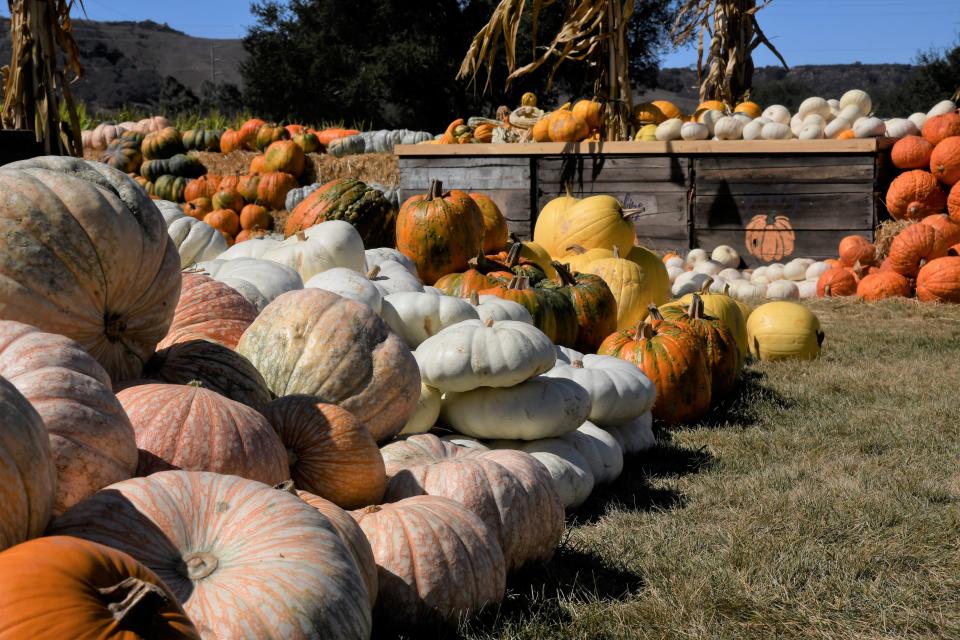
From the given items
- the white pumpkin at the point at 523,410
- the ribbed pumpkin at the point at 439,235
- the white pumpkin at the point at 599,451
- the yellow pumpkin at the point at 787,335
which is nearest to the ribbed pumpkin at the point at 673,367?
the white pumpkin at the point at 599,451

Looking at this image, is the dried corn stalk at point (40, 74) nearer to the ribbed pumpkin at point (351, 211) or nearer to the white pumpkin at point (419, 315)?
the ribbed pumpkin at point (351, 211)

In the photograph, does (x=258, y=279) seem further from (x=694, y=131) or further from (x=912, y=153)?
(x=912, y=153)

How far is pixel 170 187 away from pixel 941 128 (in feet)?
35.8

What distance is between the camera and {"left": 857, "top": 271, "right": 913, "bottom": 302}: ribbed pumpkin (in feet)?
26.3

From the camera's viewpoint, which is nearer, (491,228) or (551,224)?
(491,228)

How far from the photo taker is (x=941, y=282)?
25.3 ft

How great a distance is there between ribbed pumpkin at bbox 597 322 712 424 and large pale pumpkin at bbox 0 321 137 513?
280cm

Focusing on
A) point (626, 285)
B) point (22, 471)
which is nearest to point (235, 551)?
point (22, 471)

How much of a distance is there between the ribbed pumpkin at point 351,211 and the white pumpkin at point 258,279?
1863 mm

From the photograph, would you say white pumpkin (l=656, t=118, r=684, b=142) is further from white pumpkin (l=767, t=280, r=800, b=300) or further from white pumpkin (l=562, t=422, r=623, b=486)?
white pumpkin (l=562, t=422, r=623, b=486)

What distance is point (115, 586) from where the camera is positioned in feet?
4.46

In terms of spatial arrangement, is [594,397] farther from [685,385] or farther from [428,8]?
[428,8]

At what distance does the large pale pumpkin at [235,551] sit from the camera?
1608 millimetres

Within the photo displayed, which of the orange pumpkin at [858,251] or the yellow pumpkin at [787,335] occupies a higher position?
the orange pumpkin at [858,251]
